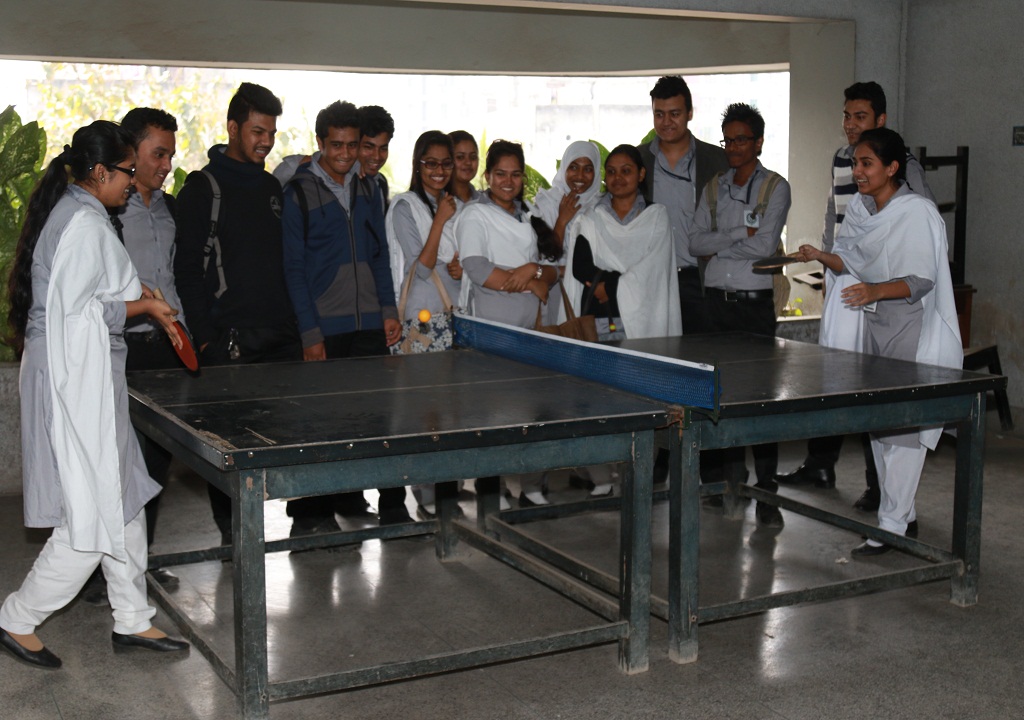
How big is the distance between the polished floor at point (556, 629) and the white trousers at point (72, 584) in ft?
0.47

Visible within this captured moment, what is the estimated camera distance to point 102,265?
3.58m

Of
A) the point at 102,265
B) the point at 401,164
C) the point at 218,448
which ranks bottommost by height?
the point at 218,448

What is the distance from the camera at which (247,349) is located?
486cm

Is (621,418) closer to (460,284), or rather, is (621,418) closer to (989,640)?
(989,640)

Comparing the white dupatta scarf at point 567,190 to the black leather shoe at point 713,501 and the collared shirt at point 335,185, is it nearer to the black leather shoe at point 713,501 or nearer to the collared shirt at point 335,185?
the collared shirt at point 335,185

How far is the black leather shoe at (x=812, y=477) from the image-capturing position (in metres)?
6.21

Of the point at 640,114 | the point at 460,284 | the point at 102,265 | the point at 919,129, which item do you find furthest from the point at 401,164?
the point at 102,265

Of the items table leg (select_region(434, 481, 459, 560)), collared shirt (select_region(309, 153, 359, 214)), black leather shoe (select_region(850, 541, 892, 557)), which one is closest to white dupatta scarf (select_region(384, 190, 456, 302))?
collared shirt (select_region(309, 153, 359, 214))

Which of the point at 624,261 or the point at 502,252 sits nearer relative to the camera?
the point at 502,252

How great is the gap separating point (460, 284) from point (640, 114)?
6.27 m

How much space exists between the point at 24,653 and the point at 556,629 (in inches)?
70.1

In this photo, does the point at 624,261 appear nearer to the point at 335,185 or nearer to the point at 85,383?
the point at 335,185

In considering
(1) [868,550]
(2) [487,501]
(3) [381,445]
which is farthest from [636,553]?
(1) [868,550]

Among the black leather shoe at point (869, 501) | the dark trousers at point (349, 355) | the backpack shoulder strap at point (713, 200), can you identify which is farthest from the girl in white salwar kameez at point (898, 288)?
the dark trousers at point (349, 355)
